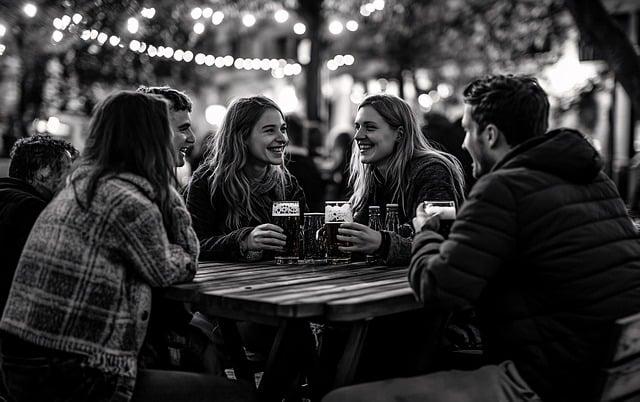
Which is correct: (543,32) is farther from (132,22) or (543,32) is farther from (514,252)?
(514,252)

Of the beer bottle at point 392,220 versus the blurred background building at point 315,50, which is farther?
the blurred background building at point 315,50

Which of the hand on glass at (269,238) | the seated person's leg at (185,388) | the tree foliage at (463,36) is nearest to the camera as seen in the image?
the seated person's leg at (185,388)

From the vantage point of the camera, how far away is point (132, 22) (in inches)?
371

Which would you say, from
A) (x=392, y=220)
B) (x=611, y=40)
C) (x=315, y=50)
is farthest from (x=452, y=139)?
(x=315, y=50)

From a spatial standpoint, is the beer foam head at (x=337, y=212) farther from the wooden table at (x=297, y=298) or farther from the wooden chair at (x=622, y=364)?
the wooden chair at (x=622, y=364)

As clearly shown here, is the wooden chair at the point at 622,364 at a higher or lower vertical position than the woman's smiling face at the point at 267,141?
lower

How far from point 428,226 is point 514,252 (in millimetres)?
463

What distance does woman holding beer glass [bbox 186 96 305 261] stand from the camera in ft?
14.2

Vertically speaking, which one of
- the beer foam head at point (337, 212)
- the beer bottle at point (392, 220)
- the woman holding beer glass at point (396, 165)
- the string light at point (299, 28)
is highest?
the string light at point (299, 28)

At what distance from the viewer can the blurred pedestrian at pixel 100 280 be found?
264 centimetres

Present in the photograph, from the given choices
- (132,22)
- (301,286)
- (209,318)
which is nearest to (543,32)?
(132,22)

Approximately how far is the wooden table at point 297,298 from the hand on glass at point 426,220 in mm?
252

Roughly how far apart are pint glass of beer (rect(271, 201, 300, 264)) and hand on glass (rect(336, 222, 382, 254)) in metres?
0.26

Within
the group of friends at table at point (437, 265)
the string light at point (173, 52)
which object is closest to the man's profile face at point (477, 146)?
the group of friends at table at point (437, 265)
